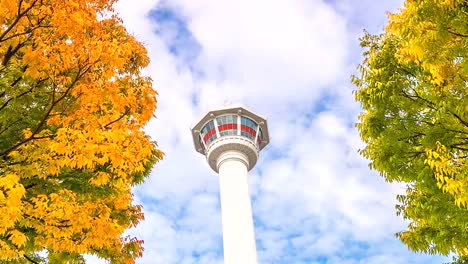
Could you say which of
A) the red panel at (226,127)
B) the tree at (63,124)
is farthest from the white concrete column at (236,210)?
the tree at (63,124)

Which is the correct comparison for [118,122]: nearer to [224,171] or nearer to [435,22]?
[435,22]

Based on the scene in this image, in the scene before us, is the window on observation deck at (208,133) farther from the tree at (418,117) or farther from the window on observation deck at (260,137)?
the tree at (418,117)

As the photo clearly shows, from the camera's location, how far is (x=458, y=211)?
34.4 feet

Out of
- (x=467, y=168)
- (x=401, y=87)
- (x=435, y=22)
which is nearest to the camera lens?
(x=467, y=168)

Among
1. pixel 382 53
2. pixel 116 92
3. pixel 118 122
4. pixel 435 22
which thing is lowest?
pixel 118 122

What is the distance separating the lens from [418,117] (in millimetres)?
11531

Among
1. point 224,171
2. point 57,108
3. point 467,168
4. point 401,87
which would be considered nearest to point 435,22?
point 401,87

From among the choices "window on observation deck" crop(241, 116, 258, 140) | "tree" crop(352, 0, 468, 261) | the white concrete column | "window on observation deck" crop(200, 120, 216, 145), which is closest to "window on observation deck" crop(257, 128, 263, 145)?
"window on observation deck" crop(241, 116, 258, 140)

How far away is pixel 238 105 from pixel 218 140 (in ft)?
18.1

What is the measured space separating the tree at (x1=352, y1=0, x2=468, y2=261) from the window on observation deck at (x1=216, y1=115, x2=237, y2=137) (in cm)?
4615

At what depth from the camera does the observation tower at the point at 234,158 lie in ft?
170

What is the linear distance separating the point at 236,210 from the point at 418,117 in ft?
144

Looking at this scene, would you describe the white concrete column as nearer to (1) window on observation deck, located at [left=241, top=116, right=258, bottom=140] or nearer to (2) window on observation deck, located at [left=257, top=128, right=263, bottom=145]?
(1) window on observation deck, located at [left=241, top=116, right=258, bottom=140]

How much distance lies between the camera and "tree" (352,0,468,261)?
9.69 m
